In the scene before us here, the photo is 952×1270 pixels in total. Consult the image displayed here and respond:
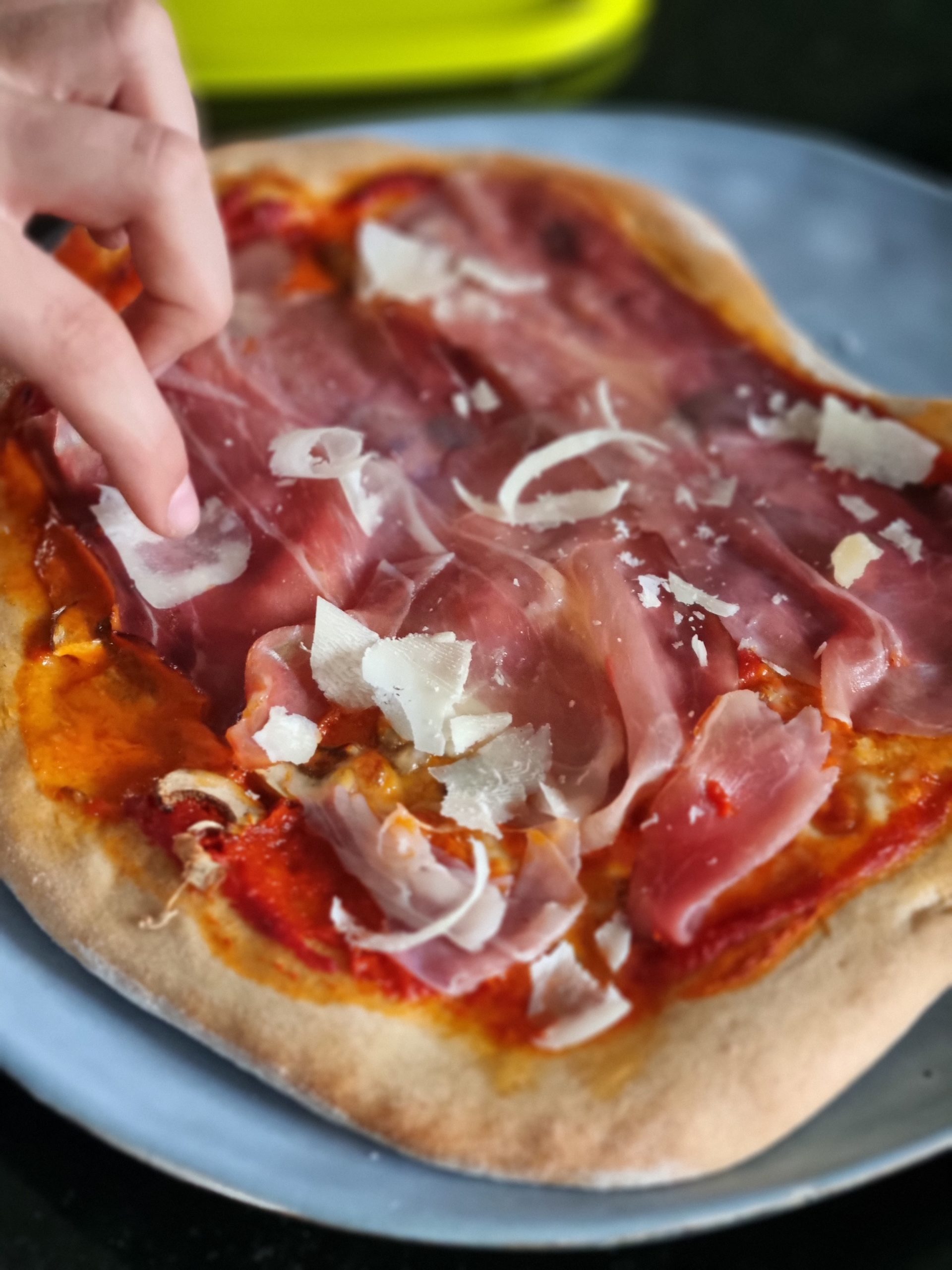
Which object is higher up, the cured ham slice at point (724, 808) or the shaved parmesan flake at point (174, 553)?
the shaved parmesan flake at point (174, 553)

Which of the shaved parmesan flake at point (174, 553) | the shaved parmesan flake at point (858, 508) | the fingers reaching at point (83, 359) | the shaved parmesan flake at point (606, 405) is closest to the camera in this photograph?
the fingers reaching at point (83, 359)

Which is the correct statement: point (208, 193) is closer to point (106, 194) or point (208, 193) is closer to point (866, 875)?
point (106, 194)

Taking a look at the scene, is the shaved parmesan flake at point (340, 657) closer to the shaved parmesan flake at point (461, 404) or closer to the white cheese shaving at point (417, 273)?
the shaved parmesan flake at point (461, 404)

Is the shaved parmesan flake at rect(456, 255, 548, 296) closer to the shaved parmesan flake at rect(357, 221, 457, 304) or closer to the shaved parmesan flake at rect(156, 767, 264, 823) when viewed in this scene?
the shaved parmesan flake at rect(357, 221, 457, 304)

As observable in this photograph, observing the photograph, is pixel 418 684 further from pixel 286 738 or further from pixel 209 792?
pixel 209 792

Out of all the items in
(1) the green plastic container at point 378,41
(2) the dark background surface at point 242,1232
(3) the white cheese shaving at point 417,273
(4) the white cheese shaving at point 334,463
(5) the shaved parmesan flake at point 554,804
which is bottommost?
(2) the dark background surface at point 242,1232

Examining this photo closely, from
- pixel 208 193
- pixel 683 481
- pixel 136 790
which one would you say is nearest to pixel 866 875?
pixel 683 481

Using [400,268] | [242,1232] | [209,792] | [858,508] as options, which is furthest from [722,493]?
[242,1232]

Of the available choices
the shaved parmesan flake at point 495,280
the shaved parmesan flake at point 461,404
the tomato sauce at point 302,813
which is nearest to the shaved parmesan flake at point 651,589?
the tomato sauce at point 302,813

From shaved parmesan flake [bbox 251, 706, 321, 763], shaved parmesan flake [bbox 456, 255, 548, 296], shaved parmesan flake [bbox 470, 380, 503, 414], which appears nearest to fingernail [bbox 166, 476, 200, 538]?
shaved parmesan flake [bbox 251, 706, 321, 763]
